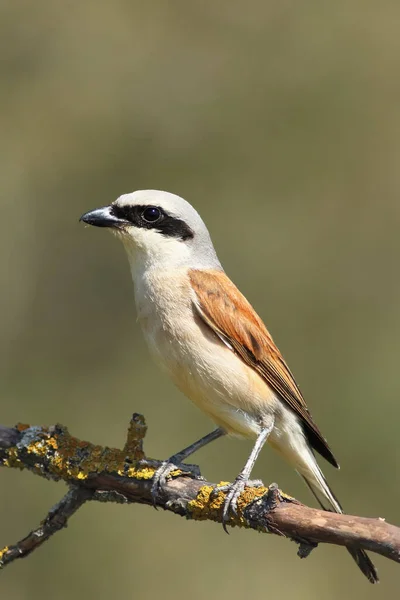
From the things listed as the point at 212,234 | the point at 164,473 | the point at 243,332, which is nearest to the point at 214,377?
the point at 243,332

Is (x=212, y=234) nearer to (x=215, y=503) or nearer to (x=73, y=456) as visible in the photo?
(x=73, y=456)

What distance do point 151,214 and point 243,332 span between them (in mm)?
704

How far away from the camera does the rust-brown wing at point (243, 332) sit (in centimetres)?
402

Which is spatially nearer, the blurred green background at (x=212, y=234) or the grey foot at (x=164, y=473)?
the grey foot at (x=164, y=473)

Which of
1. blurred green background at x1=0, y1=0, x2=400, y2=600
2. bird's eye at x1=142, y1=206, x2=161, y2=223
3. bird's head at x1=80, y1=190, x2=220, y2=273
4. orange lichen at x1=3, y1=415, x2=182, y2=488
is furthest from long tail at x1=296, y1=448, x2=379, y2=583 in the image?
blurred green background at x1=0, y1=0, x2=400, y2=600

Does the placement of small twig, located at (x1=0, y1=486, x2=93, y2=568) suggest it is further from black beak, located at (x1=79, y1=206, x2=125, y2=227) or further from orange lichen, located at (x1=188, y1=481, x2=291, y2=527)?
black beak, located at (x1=79, y1=206, x2=125, y2=227)

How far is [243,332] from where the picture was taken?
4102 millimetres

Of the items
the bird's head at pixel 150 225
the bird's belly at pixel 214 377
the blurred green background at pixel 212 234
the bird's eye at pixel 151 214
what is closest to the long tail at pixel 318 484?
the bird's belly at pixel 214 377

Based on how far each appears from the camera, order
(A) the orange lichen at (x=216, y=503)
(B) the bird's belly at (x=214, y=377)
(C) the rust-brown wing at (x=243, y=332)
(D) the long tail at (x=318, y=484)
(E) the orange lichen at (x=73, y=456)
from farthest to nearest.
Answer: (D) the long tail at (x=318, y=484) → (C) the rust-brown wing at (x=243, y=332) → (B) the bird's belly at (x=214, y=377) → (E) the orange lichen at (x=73, y=456) → (A) the orange lichen at (x=216, y=503)

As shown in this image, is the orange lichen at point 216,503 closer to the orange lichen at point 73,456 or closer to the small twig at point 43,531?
the orange lichen at point 73,456

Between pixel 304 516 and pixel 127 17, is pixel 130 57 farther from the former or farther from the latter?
pixel 304 516

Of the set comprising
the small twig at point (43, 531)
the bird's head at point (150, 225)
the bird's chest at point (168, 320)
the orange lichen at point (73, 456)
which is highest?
the bird's head at point (150, 225)

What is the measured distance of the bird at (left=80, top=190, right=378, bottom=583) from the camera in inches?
154

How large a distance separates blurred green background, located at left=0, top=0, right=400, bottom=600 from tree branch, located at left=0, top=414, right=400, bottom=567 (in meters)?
1.97
